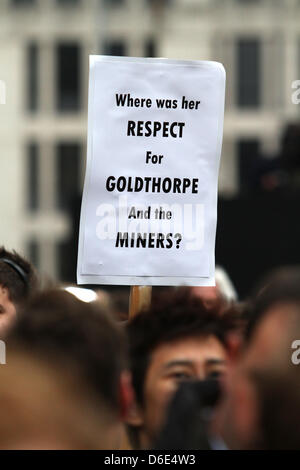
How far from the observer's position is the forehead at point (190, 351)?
314 centimetres

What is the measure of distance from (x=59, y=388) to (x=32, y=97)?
3746cm

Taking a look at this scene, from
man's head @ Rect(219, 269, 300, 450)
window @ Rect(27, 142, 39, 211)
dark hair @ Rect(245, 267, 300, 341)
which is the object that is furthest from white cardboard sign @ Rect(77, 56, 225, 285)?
window @ Rect(27, 142, 39, 211)

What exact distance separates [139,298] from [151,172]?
37cm

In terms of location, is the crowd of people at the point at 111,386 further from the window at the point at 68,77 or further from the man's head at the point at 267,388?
the window at the point at 68,77

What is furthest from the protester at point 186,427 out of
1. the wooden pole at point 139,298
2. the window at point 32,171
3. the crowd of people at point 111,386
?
the window at point 32,171

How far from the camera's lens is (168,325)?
322 centimetres

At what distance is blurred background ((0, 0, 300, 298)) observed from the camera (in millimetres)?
37844

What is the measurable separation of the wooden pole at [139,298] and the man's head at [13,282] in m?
0.33

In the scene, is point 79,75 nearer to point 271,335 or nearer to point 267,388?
point 271,335

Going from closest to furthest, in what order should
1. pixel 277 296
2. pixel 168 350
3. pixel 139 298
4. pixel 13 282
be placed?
pixel 277 296 < pixel 168 350 < pixel 139 298 < pixel 13 282

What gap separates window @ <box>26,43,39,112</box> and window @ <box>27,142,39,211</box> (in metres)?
1.25

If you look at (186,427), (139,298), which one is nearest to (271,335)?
(186,427)

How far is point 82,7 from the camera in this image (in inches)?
1518
